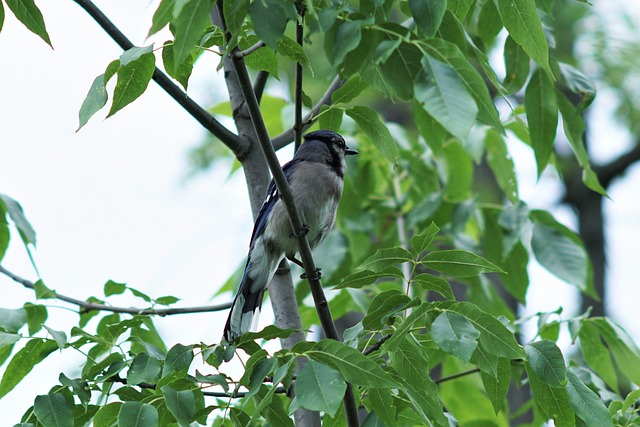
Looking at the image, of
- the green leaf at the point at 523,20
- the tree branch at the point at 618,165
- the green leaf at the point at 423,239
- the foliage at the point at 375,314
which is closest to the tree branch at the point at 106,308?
the foliage at the point at 375,314

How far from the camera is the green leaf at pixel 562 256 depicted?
3.50m

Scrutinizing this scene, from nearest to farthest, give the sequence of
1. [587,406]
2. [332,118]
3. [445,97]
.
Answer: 1. [445,97]
2. [587,406]
3. [332,118]

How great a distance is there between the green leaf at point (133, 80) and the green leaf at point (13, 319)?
865mm

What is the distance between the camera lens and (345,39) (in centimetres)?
168

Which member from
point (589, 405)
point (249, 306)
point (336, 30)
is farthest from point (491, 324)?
point (249, 306)

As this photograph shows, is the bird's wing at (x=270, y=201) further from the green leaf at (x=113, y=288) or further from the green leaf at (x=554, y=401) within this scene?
the green leaf at (x=554, y=401)

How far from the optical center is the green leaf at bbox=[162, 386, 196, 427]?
192 centimetres

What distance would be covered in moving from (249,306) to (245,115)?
2.73 feet

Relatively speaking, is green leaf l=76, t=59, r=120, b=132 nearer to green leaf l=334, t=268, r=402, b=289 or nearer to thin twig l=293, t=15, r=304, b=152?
thin twig l=293, t=15, r=304, b=152

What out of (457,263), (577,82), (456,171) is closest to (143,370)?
(457,263)

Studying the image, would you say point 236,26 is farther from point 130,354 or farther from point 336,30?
point 130,354

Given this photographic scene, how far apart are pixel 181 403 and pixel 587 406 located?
1.05 m

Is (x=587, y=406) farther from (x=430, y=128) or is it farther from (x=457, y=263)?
(x=430, y=128)

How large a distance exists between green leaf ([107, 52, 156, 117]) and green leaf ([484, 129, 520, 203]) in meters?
2.17
